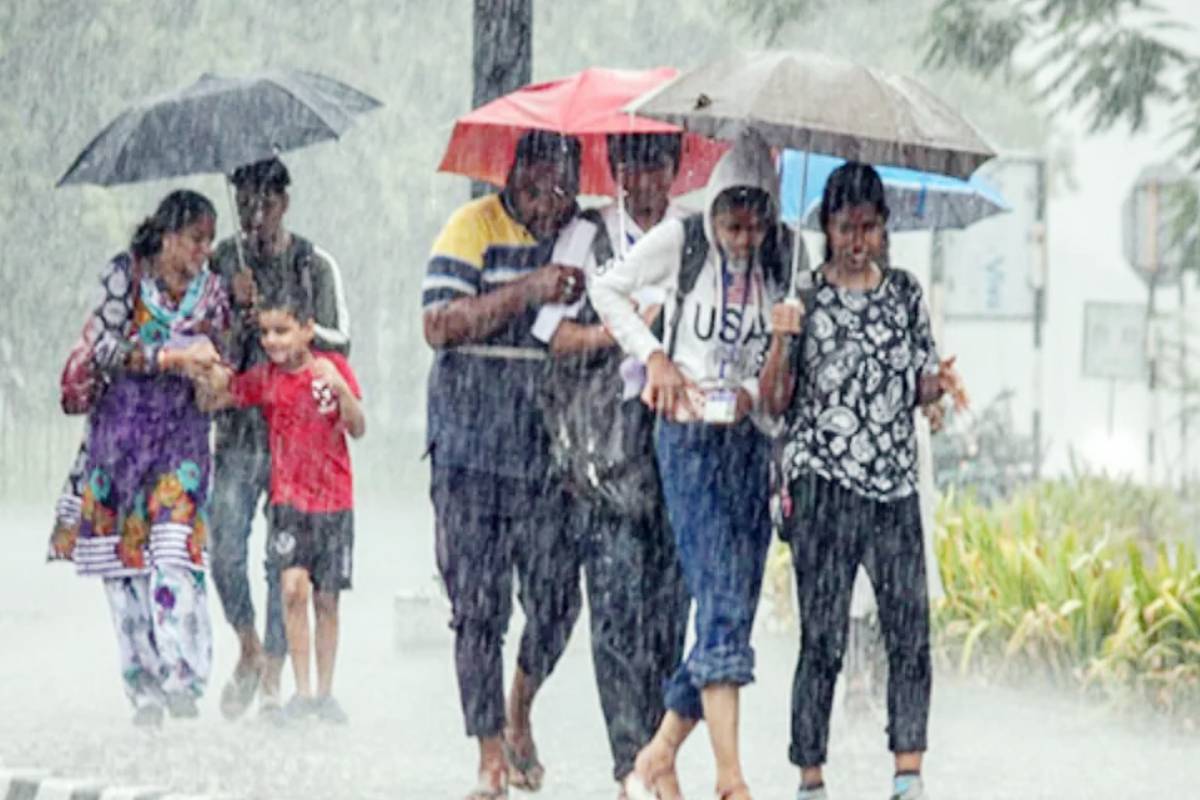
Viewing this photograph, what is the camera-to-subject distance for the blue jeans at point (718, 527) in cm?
895

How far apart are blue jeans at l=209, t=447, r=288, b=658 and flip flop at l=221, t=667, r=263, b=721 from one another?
0.14 meters

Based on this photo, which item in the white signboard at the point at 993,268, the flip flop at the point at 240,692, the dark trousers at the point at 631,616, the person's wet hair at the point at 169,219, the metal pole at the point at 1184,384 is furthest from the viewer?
the metal pole at the point at 1184,384

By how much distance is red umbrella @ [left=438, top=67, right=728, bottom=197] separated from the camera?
9625 mm

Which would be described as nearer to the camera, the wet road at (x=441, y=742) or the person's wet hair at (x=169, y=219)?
the wet road at (x=441, y=742)

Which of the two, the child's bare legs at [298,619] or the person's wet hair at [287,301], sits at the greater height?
Answer: the person's wet hair at [287,301]

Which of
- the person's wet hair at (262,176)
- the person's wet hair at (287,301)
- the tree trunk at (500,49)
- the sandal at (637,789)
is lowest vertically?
the sandal at (637,789)

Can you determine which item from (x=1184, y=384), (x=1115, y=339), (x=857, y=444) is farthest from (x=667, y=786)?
(x=1115, y=339)

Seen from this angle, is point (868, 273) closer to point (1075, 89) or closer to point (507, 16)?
point (507, 16)

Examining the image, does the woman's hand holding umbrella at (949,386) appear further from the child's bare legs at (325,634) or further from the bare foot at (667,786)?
the child's bare legs at (325,634)

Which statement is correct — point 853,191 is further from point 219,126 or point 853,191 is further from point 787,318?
point 219,126

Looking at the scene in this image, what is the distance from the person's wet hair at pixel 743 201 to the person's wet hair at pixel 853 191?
17cm

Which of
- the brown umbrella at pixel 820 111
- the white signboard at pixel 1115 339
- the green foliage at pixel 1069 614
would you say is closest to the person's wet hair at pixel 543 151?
the brown umbrella at pixel 820 111

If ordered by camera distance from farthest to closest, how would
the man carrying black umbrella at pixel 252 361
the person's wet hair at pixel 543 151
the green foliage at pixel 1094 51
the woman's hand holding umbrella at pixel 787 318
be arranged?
1. the green foliage at pixel 1094 51
2. the man carrying black umbrella at pixel 252 361
3. the person's wet hair at pixel 543 151
4. the woman's hand holding umbrella at pixel 787 318

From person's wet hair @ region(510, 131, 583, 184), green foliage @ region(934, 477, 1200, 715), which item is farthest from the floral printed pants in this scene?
green foliage @ region(934, 477, 1200, 715)
